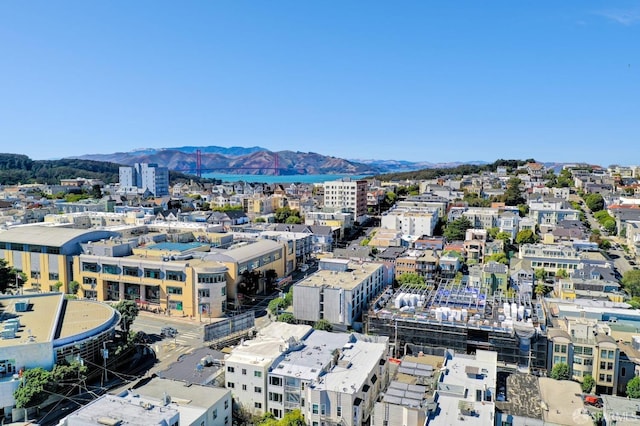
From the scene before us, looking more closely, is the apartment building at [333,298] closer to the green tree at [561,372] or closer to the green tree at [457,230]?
the green tree at [561,372]

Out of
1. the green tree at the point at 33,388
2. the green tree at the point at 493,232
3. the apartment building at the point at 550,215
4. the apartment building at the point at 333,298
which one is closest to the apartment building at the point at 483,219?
the green tree at the point at 493,232

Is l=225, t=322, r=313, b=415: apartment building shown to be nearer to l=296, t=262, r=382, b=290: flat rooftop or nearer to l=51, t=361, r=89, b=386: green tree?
l=51, t=361, r=89, b=386: green tree

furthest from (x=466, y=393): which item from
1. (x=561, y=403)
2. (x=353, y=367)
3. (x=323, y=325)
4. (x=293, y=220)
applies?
(x=293, y=220)

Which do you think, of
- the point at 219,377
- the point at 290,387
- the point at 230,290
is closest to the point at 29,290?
the point at 230,290

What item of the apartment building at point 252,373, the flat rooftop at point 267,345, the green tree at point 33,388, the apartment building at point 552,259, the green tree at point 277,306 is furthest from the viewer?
the apartment building at point 552,259

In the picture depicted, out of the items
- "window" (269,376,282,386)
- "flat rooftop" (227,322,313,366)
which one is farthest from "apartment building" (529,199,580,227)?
"window" (269,376,282,386)

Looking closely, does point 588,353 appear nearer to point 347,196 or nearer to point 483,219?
point 483,219

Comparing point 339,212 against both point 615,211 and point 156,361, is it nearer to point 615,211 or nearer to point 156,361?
point 615,211
